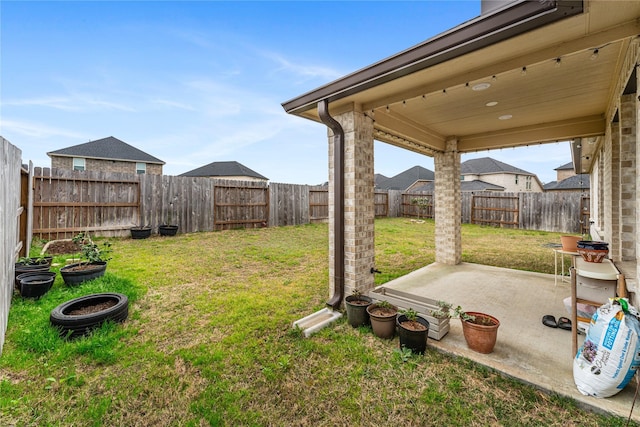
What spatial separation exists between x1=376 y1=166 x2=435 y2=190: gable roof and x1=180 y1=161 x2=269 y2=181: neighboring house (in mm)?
14018

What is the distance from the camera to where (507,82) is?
9.18 ft

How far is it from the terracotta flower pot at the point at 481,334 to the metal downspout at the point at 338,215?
1.40 metres

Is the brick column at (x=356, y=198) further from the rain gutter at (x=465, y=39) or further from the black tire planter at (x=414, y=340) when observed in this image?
the black tire planter at (x=414, y=340)

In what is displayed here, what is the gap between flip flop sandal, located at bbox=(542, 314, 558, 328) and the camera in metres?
2.83

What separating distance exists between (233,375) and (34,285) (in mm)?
3134

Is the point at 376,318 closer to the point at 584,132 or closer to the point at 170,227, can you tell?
the point at 584,132

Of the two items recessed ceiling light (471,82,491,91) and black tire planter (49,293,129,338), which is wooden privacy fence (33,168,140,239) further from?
recessed ceiling light (471,82,491,91)

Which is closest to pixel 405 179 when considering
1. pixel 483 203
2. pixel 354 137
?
pixel 483 203

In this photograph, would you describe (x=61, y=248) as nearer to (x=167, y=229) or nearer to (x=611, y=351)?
(x=167, y=229)

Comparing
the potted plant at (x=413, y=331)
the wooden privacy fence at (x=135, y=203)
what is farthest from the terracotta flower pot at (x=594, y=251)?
the wooden privacy fence at (x=135, y=203)

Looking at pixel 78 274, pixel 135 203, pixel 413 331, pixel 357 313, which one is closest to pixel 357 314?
pixel 357 313

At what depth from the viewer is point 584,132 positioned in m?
4.27

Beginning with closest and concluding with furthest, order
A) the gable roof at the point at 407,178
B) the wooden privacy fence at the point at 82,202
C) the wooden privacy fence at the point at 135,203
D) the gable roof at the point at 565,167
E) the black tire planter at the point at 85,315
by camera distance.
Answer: the black tire planter at the point at 85,315 < the wooden privacy fence at the point at 82,202 < the wooden privacy fence at the point at 135,203 < the gable roof at the point at 565,167 < the gable roof at the point at 407,178

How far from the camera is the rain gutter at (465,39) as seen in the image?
159 centimetres
